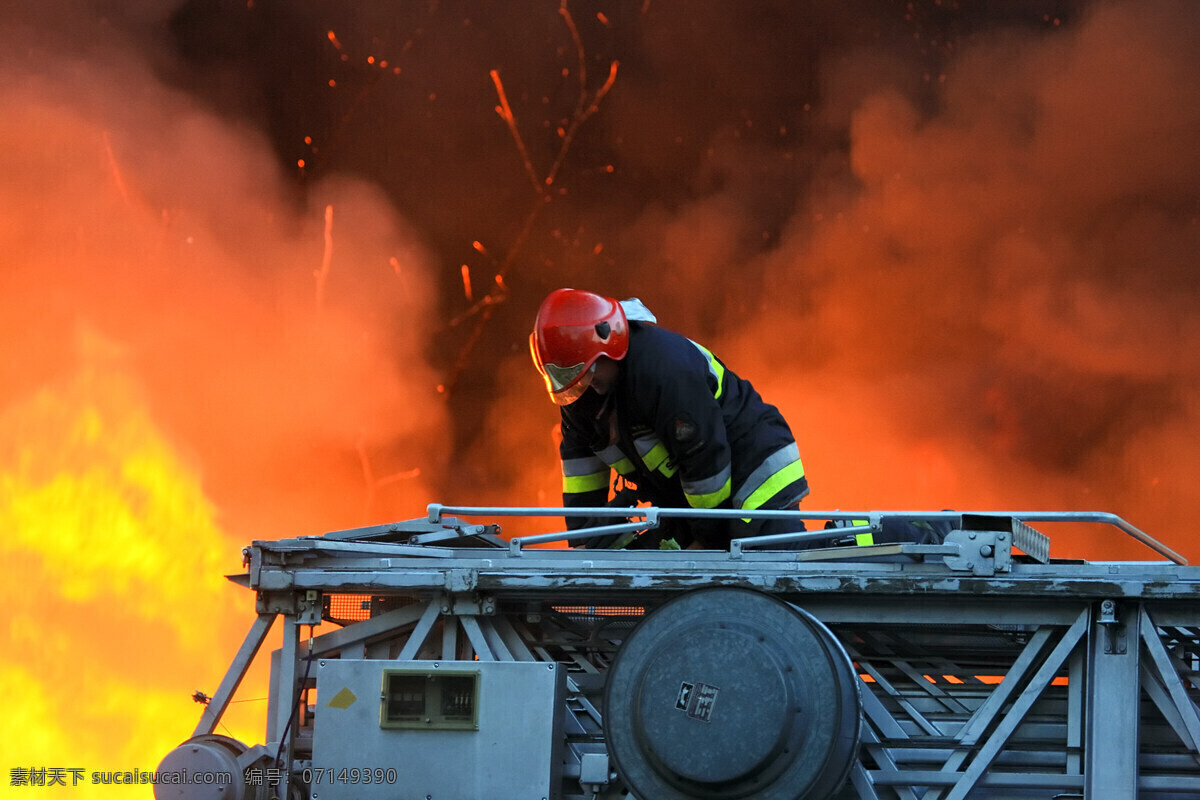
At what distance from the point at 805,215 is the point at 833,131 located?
0.82 m

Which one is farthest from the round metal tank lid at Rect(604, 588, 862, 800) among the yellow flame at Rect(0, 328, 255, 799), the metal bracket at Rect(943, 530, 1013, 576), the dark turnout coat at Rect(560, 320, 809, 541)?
the yellow flame at Rect(0, 328, 255, 799)

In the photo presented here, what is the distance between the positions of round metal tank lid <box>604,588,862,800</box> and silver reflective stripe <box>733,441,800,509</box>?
125 centimetres

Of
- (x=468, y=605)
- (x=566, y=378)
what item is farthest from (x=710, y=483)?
(x=468, y=605)

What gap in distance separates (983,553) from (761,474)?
4.60 ft

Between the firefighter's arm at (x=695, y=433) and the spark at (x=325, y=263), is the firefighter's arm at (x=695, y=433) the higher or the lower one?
the lower one

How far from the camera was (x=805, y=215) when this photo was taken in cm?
1261

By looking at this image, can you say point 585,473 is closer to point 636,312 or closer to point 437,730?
point 636,312

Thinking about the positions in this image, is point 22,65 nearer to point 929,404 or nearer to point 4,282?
point 4,282

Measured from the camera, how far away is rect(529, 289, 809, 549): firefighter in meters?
6.04

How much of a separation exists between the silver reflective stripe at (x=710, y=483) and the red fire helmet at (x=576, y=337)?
2.14ft

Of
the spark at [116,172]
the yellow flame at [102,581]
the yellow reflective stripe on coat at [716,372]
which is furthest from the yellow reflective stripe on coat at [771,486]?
the spark at [116,172]

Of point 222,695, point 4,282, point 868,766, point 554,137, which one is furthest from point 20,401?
point 868,766

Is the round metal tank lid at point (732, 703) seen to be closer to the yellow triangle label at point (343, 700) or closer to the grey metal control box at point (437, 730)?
the grey metal control box at point (437, 730)

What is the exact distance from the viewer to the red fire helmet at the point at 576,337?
6.07 meters
